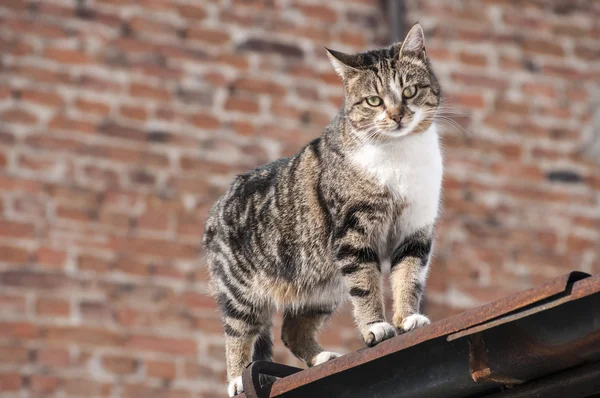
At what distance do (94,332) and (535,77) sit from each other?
3237mm

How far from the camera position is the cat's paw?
320 cm

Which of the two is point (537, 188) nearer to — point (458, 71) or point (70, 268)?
point (458, 71)

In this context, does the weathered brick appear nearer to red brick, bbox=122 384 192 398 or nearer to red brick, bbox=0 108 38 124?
red brick, bbox=122 384 192 398

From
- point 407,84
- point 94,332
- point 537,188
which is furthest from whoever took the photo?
point 537,188

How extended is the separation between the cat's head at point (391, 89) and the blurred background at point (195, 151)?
263 cm

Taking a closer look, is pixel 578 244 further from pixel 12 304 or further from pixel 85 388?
pixel 12 304

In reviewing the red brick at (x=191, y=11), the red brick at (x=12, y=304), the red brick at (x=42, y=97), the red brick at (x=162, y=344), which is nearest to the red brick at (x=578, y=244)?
the red brick at (x=162, y=344)

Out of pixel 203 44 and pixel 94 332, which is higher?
pixel 203 44

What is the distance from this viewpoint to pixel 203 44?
6641 millimetres

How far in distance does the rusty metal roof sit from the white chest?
0.86m

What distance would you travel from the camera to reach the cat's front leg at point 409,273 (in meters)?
3.50

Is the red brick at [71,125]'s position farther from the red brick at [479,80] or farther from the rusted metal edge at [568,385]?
the rusted metal edge at [568,385]

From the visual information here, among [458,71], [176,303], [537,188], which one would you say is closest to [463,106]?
[458,71]

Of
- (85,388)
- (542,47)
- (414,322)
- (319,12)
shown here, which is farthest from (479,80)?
(414,322)
